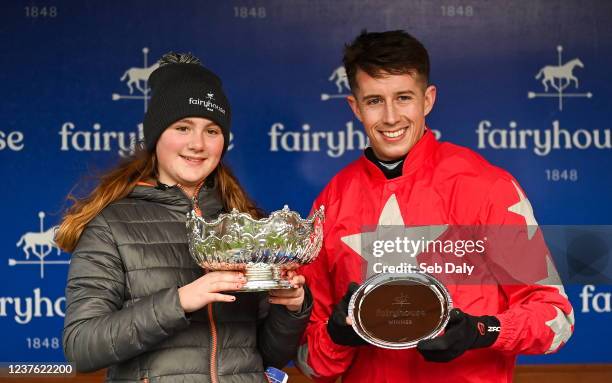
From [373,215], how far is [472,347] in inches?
17.7

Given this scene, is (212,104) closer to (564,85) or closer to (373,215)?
(373,215)

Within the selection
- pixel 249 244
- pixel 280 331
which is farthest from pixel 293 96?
pixel 249 244

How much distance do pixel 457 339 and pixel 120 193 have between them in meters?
0.87

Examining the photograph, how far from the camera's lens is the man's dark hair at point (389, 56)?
2.51 m

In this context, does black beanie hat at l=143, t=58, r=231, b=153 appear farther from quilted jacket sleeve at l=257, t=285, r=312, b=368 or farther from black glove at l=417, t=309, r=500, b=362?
black glove at l=417, t=309, r=500, b=362

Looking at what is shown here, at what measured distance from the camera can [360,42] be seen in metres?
2.60

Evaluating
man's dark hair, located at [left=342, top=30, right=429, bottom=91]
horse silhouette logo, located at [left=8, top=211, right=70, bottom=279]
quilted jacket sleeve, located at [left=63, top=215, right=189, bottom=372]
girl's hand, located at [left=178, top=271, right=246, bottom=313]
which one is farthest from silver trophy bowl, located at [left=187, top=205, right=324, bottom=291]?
horse silhouette logo, located at [left=8, top=211, right=70, bottom=279]

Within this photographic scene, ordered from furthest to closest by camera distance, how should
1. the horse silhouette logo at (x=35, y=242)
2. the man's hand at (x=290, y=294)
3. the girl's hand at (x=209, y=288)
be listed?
the horse silhouette logo at (x=35, y=242), the man's hand at (x=290, y=294), the girl's hand at (x=209, y=288)

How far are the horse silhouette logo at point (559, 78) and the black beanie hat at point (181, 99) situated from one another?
7.46 ft

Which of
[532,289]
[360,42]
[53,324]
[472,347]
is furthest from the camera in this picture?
[53,324]

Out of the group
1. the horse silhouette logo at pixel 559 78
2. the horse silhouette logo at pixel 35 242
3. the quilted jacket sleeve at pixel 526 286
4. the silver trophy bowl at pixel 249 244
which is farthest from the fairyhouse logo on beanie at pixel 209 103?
the horse silhouette logo at pixel 559 78

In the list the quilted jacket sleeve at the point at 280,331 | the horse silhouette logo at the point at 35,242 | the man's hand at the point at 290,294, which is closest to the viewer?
the man's hand at the point at 290,294

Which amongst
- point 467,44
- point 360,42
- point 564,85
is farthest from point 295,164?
point 360,42

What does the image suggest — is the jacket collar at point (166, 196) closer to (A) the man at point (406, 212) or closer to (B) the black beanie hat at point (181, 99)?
(B) the black beanie hat at point (181, 99)
